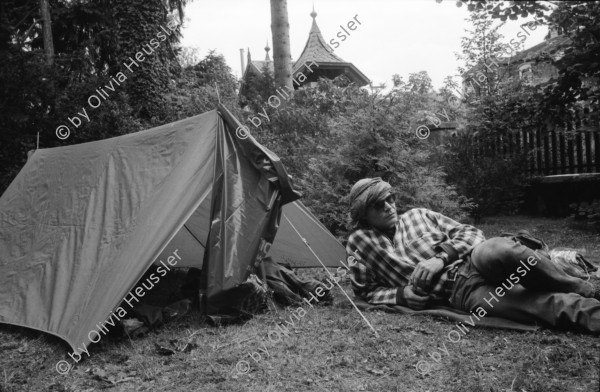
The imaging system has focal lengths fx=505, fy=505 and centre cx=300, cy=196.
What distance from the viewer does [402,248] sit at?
3.37 m

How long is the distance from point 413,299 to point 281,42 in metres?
6.88

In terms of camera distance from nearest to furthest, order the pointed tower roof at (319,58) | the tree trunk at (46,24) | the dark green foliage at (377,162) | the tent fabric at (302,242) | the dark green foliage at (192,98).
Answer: the tent fabric at (302,242), the dark green foliage at (377,162), the tree trunk at (46,24), the dark green foliage at (192,98), the pointed tower roof at (319,58)

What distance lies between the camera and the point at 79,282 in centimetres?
335

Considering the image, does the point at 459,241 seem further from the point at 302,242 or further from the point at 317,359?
the point at 302,242

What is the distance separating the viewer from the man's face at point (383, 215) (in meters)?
3.37

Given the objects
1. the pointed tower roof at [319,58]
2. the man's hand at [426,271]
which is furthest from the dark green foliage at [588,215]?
the pointed tower roof at [319,58]

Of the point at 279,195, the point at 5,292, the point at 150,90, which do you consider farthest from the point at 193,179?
the point at 150,90

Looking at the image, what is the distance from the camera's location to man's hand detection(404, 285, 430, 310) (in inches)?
128

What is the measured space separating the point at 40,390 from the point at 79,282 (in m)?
0.88

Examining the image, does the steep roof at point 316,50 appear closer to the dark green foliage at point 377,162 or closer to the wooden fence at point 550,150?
the wooden fence at point 550,150

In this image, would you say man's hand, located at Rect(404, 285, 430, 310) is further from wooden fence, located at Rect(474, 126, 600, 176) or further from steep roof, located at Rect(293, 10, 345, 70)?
steep roof, located at Rect(293, 10, 345, 70)

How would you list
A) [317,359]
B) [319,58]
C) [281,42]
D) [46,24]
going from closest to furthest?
[317,359], [281,42], [46,24], [319,58]

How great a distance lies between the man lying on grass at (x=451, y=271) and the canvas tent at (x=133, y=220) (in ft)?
2.22

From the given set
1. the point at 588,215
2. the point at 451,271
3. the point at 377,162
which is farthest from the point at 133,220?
the point at 588,215
